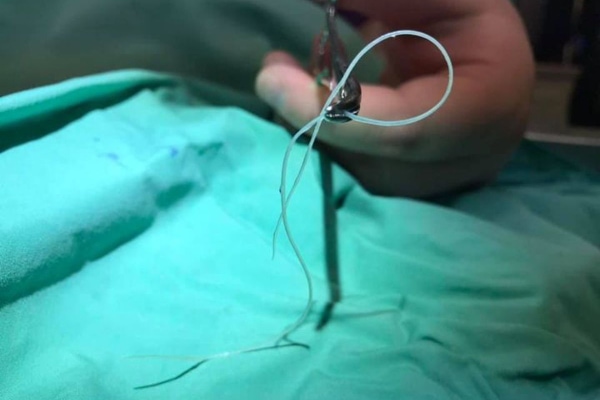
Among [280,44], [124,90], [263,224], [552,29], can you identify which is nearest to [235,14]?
[280,44]

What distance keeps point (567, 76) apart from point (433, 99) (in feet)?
1.41

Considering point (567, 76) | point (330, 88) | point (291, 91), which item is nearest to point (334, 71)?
point (330, 88)

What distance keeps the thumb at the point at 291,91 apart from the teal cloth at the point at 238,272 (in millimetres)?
43

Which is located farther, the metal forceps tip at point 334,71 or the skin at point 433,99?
the skin at point 433,99

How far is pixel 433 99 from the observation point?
523 millimetres

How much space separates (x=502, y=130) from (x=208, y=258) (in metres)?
0.29

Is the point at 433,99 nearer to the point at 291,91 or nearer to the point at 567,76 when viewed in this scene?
the point at 291,91

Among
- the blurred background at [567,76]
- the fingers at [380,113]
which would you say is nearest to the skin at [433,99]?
the fingers at [380,113]

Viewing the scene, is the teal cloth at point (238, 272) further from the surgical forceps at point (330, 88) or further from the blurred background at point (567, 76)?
the blurred background at point (567, 76)

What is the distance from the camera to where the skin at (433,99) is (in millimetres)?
531

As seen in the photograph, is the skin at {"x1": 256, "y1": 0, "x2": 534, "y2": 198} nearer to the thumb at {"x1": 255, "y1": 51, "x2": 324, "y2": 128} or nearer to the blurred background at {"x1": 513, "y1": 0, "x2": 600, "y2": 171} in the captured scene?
the thumb at {"x1": 255, "y1": 51, "x2": 324, "y2": 128}

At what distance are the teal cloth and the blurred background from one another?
19 centimetres

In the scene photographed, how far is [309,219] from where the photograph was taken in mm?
567

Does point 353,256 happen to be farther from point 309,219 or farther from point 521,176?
point 521,176
